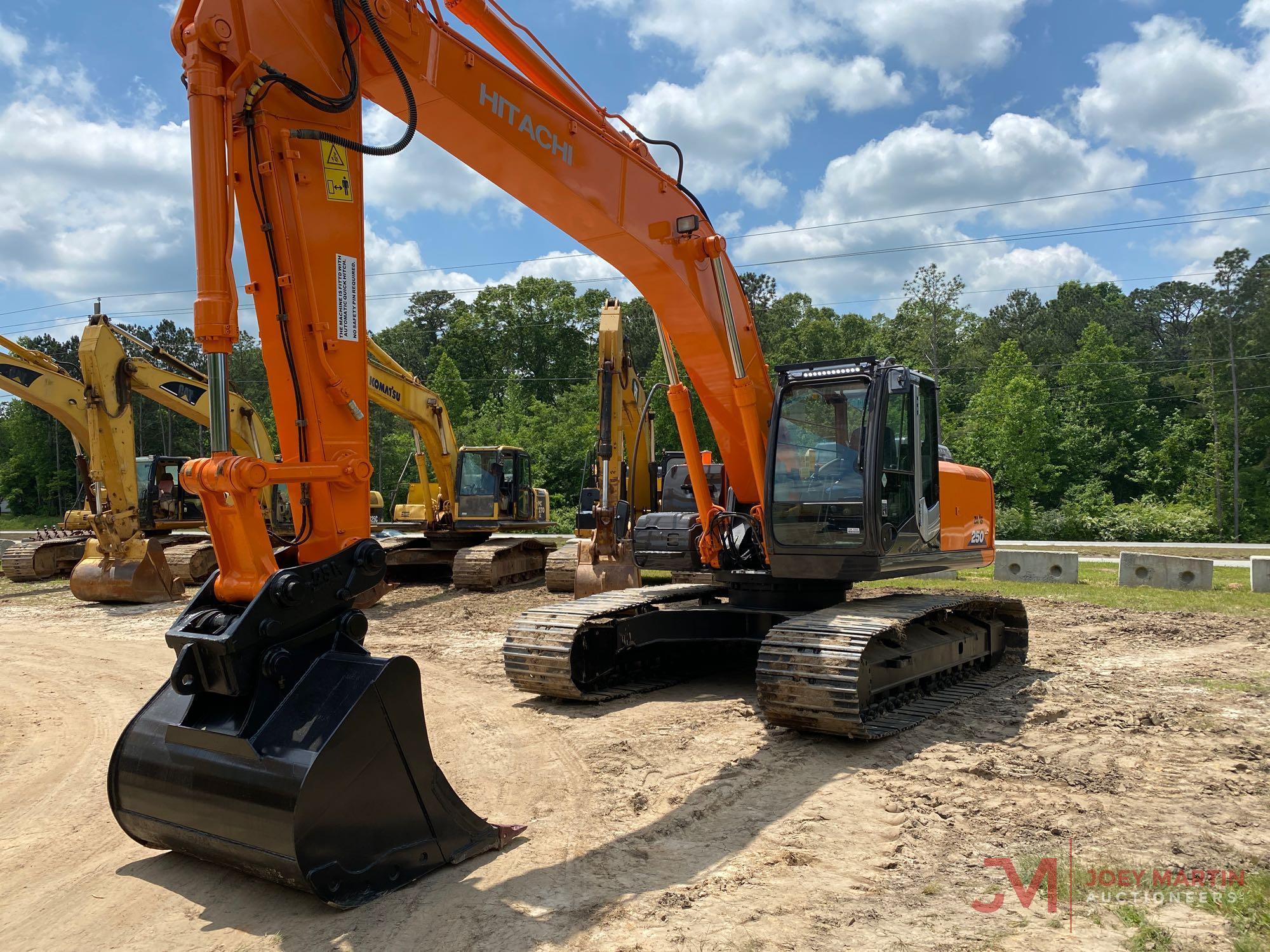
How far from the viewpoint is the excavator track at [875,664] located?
6152 millimetres

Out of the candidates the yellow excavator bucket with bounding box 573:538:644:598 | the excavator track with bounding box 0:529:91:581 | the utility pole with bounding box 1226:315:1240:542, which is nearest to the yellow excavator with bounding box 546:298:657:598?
the yellow excavator bucket with bounding box 573:538:644:598

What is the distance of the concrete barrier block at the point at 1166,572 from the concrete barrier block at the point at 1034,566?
879 mm

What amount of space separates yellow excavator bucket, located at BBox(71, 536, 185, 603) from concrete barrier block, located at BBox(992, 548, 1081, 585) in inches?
576

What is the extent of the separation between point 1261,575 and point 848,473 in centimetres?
1222

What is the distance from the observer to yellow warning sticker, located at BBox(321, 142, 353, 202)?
4555mm

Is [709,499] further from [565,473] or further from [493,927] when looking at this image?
[565,473]

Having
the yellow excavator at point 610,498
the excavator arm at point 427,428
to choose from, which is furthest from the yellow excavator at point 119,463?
the yellow excavator at point 610,498

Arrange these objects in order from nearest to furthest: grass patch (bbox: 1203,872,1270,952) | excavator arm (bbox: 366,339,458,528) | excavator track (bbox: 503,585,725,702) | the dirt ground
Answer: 1. grass patch (bbox: 1203,872,1270,952)
2. the dirt ground
3. excavator track (bbox: 503,585,725,702)
4. excavator arm (bbox: 366,339,458,528)

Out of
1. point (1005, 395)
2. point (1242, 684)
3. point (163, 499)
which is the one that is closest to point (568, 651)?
point (1242, 684)

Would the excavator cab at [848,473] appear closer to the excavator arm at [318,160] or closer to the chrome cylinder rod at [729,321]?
the chrome cylinder rod at [729,321]

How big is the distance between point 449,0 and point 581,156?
1218mm

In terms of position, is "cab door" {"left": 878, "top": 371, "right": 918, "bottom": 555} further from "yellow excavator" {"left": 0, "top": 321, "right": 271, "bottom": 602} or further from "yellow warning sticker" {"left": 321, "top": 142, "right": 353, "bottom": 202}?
"yellow excavator" {"left": 0, "top": 321, "right": 271, "bottom": 602}

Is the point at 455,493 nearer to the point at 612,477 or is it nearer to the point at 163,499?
the point at 612,477

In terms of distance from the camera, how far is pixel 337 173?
459cm
